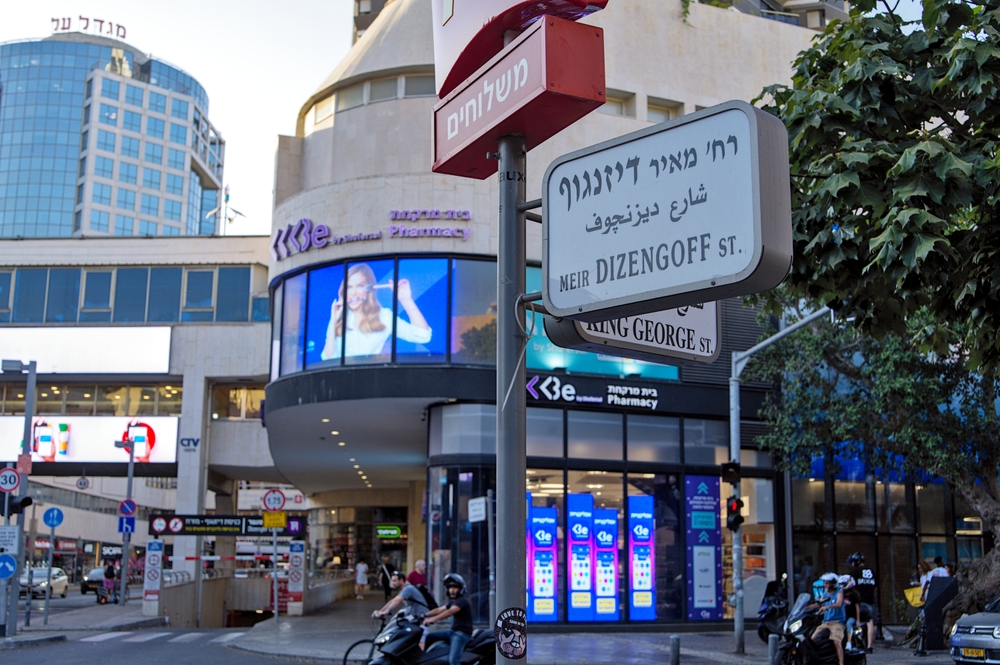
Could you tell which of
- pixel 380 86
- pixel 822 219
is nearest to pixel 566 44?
pixel 822 219

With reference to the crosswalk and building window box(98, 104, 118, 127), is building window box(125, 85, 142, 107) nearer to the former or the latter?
building window box(98, 104, 118, 127)

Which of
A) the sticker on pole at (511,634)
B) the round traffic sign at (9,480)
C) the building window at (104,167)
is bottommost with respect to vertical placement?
the sticker on pole at (511,634)

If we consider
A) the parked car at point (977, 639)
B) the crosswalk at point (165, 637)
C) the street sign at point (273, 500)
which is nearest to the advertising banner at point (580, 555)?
the crosswalk at point (165, 637)

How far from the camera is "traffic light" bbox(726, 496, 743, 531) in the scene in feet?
64.8

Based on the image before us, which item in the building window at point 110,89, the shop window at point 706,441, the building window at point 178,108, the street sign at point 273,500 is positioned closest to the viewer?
the shop window at point 706,441

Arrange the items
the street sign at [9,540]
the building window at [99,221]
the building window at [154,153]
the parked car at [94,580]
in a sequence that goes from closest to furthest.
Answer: the street sign at [9,540] < the parked car at [94,580] < the building window at [99,221] < the building window at [154,153]

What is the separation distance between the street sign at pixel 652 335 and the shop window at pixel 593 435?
18.3m

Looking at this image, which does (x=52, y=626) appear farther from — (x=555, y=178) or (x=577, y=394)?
(x=555, y=178)

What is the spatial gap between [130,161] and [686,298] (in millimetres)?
139507

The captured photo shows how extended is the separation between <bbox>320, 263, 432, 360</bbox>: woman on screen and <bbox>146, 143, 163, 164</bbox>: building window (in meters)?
121

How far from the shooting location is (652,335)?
468cm

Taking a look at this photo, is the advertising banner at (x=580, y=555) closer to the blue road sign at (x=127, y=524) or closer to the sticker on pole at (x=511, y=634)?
the blue road sign at (x=127, y=524)

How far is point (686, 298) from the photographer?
383 centimetres

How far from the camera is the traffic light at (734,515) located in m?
19.8
